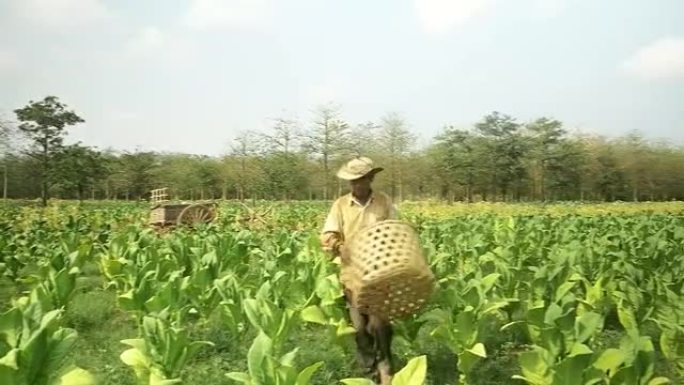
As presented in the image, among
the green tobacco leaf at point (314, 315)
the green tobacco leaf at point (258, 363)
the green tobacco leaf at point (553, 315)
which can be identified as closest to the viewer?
the green tobacco leaf at point (258, 363)

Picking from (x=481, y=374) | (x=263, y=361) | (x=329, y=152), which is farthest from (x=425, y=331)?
(x=329, y=152)

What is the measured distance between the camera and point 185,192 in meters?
47.1

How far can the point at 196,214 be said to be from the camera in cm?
1533

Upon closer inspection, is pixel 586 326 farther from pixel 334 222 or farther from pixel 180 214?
pixel 180 214

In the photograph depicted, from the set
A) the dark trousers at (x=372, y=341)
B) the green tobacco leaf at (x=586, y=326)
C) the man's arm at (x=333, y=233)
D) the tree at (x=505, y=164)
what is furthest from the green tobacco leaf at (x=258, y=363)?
the tree at (x=505, y=164)

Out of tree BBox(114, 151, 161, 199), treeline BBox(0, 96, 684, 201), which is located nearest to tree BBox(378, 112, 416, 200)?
treeline BBox(0, 96, 684, 201)

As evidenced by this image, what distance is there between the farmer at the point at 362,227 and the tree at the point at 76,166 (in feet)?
95.0

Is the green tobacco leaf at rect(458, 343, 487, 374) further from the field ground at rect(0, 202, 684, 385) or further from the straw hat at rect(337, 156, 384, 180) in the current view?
the straw hat at rect(337, 156, 384, 180)

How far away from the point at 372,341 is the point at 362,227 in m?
0.82

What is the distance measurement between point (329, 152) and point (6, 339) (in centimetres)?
3182

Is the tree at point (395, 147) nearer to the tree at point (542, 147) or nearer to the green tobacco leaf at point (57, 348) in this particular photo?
the tree at point (542, 147)

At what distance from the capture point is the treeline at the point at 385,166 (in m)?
A: 31.3

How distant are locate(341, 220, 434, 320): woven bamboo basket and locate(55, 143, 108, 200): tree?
97.6ft

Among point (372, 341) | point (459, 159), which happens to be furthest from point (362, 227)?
point (459, 159)
